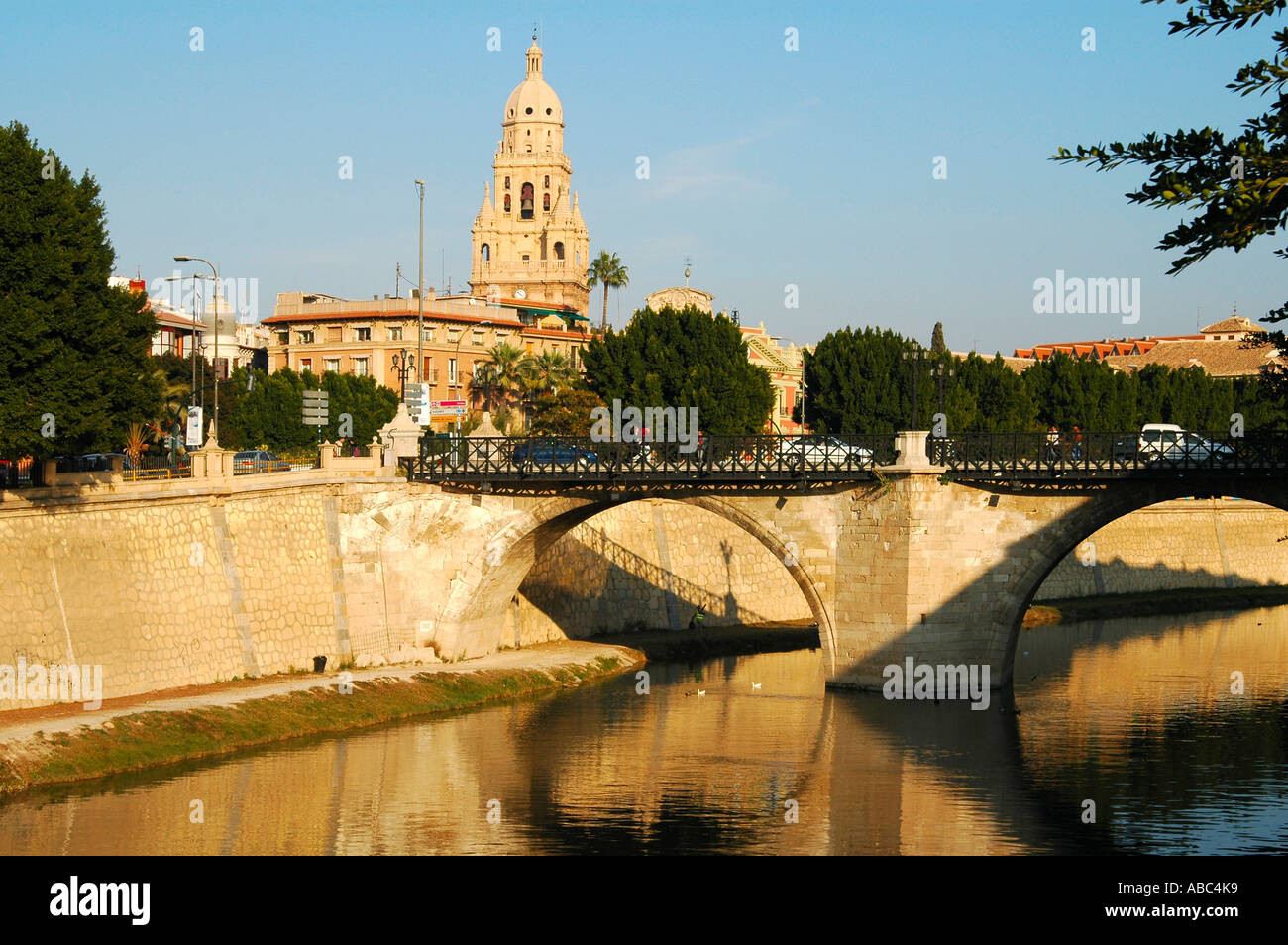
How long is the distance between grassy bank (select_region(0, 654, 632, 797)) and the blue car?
24.9ft

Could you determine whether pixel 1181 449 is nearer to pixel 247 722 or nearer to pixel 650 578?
pixel 650 578

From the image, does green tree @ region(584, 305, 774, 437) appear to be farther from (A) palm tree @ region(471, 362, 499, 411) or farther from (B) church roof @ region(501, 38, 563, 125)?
(B) church roof @ region(501, 38, 563, 125)

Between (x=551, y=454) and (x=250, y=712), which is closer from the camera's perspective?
(x=250, y=712)

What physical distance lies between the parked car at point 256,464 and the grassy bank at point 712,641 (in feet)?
49.4

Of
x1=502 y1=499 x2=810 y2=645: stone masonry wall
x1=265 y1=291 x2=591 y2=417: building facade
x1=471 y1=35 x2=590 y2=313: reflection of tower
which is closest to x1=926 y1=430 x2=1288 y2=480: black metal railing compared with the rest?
x1=502 y1=499 x2=810 y2=645: stone masonry wall

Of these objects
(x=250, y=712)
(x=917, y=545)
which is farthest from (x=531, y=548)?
(x=250, y=712)

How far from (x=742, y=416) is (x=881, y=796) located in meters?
50.4

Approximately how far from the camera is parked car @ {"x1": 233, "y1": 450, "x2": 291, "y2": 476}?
182 feet

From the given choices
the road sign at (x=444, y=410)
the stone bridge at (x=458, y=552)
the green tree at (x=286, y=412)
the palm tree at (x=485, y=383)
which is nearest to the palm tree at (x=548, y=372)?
the palm tree at (x=485, y=383)

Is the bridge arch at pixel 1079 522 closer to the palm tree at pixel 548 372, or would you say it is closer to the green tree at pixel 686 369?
the green tree at pixel 686 369

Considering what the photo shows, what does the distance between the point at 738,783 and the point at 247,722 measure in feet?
46.0

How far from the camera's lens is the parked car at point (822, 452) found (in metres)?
51.8

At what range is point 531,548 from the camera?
5566 centimetres

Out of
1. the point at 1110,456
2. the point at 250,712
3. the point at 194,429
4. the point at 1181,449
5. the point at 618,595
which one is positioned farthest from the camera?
the point at 618,595
